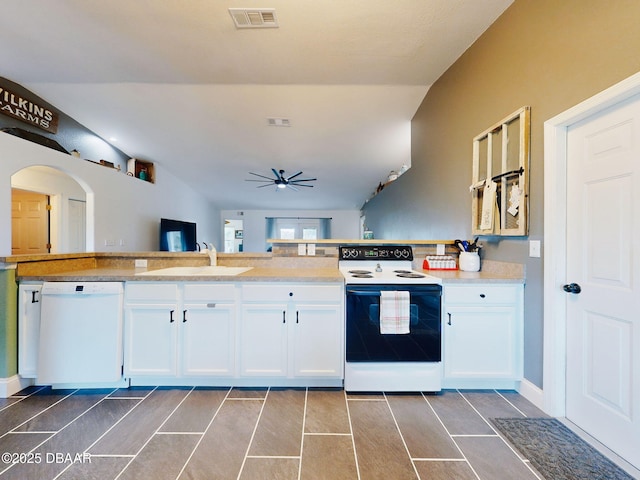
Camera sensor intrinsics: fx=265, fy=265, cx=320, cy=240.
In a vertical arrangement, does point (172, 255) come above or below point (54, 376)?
above

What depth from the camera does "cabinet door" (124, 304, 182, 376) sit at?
1.94m

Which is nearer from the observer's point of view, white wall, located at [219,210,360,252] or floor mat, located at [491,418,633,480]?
floor mat, located at [491,418,633,480]

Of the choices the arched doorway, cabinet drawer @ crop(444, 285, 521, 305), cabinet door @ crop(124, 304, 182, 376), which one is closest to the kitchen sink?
cabinet door @ crop(124, 304, 182, 376)

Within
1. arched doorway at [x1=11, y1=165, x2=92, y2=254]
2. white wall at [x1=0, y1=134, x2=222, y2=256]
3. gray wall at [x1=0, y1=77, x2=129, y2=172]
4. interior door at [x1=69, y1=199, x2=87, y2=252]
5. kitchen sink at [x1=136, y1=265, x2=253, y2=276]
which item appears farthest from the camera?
interior door at [x1=69, y1=199, x2=87, y2=252]

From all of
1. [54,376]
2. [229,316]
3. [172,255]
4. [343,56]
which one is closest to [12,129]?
[172,255]

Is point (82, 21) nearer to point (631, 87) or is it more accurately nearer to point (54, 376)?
point (54, 376)

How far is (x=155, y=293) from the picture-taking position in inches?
76.2

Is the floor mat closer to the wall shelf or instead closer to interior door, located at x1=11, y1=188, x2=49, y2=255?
the wall shelf

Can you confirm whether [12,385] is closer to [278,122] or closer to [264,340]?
[264,340]

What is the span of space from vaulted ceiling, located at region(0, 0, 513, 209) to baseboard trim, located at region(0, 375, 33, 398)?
278 centimetres

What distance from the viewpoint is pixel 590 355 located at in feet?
5.02

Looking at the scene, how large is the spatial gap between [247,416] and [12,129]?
408 centimetres

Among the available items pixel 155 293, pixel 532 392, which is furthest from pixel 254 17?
pixel 532 392

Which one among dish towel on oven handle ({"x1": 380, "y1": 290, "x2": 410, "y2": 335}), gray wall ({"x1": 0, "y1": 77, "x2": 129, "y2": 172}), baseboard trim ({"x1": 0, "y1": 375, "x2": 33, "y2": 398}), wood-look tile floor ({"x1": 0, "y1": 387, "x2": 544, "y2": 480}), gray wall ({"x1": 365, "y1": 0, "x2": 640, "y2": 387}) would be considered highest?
gray wall ({"x1": 0, "y1": 77, "x2": 129, "y2": 172})
